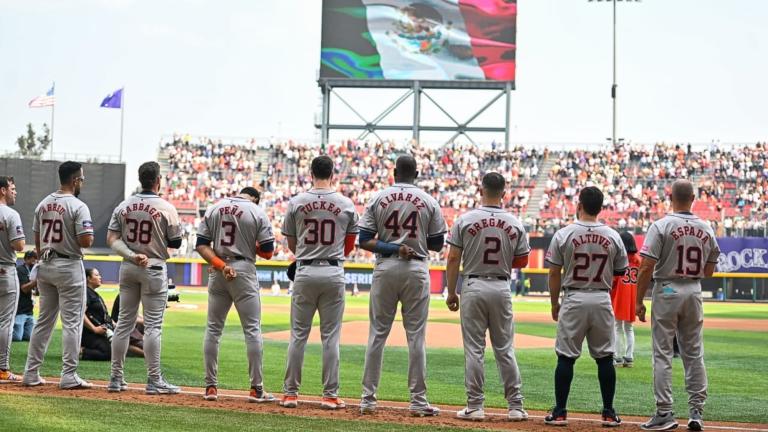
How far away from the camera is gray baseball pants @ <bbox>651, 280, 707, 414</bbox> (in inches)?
337

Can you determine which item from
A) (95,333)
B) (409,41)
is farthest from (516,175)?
(95,333)

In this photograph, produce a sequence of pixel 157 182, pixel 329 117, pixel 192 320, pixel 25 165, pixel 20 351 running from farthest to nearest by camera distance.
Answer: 1. pixel 329 117
2. pixel 25 165
3. pixel 192 320
4. pixel 20 351
5. pixel 157 182

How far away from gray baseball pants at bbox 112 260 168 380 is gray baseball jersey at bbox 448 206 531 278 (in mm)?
2953

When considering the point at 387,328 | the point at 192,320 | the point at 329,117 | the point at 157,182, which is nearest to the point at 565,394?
the point at 387,328

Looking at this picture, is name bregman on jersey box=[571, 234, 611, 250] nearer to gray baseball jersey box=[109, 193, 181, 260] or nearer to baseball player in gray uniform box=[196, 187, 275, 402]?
baseball player in gray uniform box=[196, 187, 275, 402]

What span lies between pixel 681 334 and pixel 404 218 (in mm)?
2642

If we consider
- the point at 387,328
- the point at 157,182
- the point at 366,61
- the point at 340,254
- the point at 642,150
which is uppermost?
the point at 366,61

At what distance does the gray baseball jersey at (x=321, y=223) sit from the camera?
8977 mm

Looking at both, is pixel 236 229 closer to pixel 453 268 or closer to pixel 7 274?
Answer: pixel 453 268

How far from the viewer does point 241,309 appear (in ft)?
30.7

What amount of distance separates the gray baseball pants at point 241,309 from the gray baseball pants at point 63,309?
1.44 metres

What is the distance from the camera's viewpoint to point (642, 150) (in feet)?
170

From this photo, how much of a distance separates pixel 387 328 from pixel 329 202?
1.26m

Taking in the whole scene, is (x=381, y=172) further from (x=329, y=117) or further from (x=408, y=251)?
(x=408, y=251)
